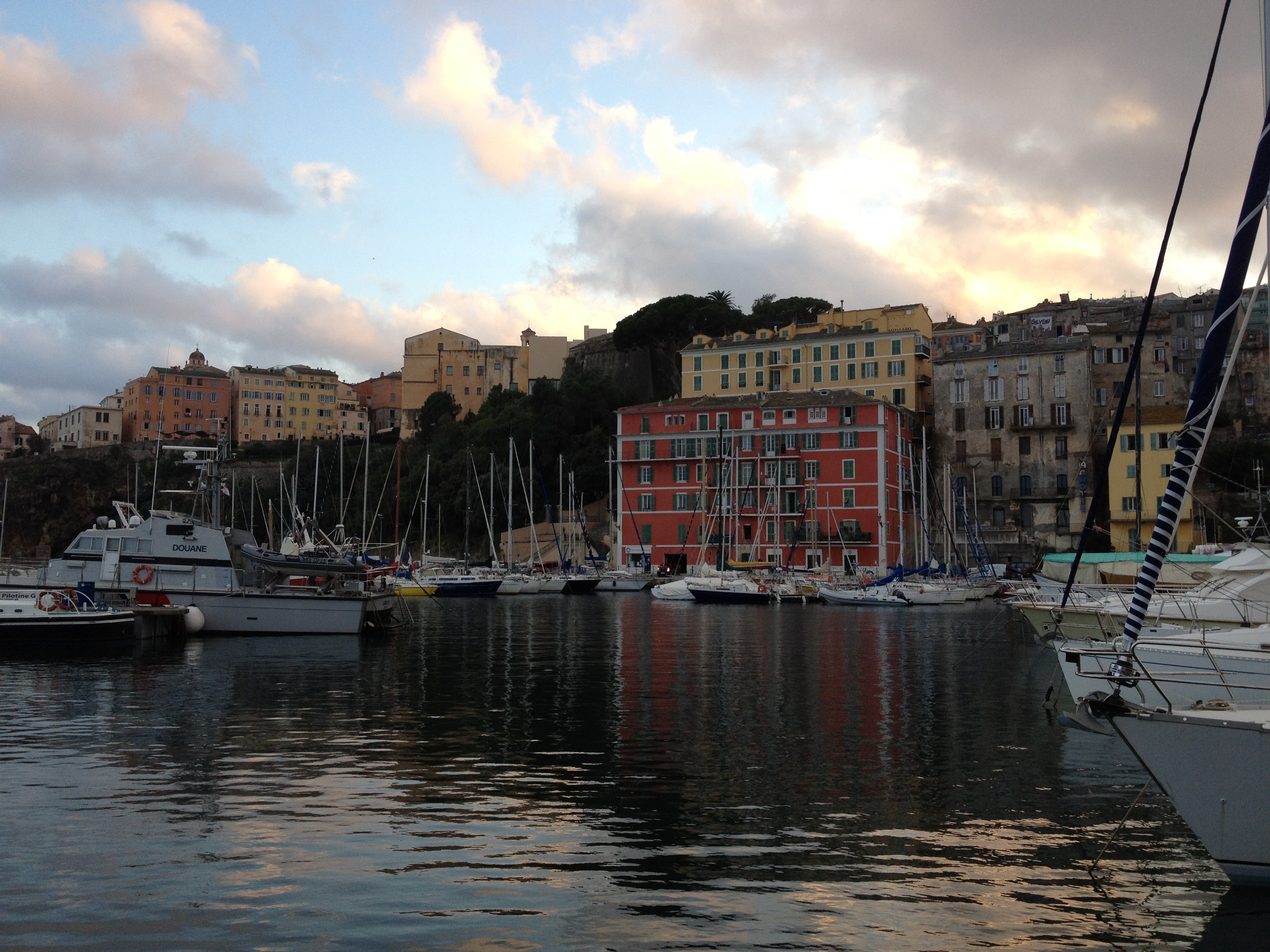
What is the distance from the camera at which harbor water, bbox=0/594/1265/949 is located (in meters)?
8.98

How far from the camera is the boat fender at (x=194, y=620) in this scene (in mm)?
34531

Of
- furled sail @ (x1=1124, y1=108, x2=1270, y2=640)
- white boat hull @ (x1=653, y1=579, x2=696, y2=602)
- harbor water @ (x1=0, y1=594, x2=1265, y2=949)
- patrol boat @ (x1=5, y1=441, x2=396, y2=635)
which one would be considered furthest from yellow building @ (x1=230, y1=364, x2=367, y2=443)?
furled sail @ (x1=1124, y1=108, x2=1270, y2=640)

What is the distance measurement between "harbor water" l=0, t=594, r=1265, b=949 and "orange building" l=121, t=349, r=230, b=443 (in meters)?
120

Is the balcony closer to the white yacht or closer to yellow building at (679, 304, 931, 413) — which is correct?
yellow building at (679, 304, 931, 413)

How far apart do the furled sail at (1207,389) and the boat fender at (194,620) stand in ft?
96.6

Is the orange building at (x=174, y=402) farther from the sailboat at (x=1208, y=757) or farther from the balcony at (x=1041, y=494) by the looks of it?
the sailboat at (x=1208, y=757)

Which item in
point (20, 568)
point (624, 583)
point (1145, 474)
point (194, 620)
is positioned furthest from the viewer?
point (624, 583)

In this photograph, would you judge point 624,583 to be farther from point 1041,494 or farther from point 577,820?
point 577,820

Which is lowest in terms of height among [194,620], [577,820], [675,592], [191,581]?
[577,820]

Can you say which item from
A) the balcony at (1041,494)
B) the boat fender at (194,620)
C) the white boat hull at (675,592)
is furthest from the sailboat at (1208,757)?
the balcony at (1041,494)

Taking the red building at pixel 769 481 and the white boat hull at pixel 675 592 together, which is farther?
the red building at pixel 769 481

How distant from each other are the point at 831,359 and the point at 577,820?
275 ft

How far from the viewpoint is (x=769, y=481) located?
82.9 m

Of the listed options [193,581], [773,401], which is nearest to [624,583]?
[773,401]
